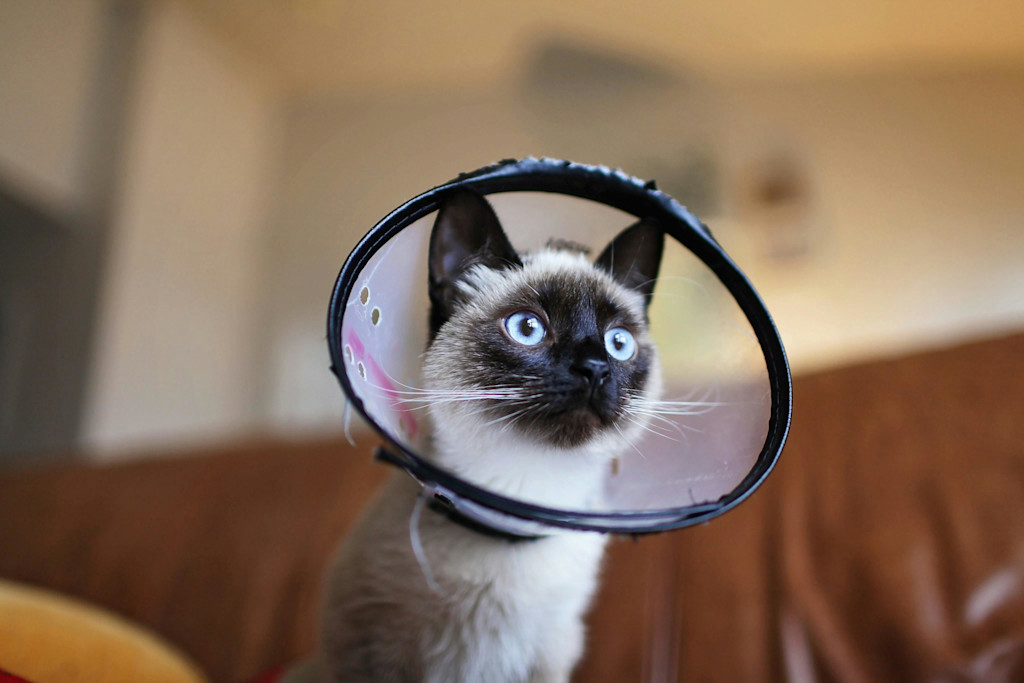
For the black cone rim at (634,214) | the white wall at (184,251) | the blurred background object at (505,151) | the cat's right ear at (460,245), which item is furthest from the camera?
the white wall at (184,251)

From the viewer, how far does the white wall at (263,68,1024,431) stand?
2645 mm

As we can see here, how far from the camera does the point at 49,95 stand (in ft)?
8.12

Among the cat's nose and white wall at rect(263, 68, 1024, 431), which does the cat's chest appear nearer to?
the cat's nose

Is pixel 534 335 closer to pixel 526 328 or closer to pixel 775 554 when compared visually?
pixel 526 328

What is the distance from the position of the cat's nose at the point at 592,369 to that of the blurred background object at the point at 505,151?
2.06m

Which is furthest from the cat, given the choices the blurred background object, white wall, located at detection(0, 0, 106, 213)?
white wall, located at detection(0, 0, 106, 213)

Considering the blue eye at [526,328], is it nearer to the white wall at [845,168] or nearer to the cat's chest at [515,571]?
the cat's chest at [515,571]

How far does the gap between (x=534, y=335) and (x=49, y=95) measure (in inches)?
112

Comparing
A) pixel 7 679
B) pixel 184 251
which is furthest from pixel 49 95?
pixel 7 679

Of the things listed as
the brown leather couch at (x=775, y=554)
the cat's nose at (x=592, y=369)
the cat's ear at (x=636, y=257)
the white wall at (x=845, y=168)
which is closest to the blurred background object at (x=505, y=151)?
the white wall at (x=845, y=168)

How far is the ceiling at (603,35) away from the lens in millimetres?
2457

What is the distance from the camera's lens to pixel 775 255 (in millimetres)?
2859

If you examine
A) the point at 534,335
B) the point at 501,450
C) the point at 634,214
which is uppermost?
the point at 634,214

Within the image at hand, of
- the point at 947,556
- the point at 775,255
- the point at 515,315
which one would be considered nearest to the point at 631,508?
the point at 515,315
